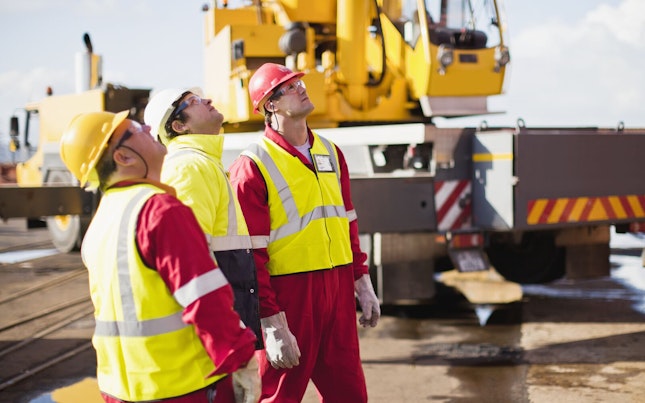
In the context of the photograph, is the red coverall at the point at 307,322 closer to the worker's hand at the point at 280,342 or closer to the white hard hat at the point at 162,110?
the worker's hand at the point at 280,342

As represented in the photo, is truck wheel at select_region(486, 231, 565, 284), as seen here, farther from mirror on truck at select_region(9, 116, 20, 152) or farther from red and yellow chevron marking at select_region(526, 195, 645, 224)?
mirror on truck at select_region(9, 116, 20, 152)

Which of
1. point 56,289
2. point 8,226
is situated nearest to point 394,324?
point 56,289

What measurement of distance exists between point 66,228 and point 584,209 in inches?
347

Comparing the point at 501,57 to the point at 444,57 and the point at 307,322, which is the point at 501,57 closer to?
the point at 444,57

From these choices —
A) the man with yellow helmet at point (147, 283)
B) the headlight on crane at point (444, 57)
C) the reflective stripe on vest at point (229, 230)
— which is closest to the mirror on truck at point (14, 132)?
the headlight on crane at point (444, 57)

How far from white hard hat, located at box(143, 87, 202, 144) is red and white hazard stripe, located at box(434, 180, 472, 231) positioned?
13.0 feet

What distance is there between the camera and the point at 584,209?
7.00 m

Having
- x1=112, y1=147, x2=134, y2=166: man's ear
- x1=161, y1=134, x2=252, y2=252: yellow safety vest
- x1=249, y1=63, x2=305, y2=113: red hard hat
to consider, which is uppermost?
x1=249, y1=63, x2=305, y2=113: red hard hat

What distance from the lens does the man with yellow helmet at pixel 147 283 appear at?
224 centimetres

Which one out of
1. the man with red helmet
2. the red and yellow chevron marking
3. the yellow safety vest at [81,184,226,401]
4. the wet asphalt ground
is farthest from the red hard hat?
the red and yellow chevron marking

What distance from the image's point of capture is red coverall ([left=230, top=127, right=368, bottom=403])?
3.54 meters

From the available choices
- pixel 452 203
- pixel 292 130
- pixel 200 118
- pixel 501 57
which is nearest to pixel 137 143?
pixel 200 118

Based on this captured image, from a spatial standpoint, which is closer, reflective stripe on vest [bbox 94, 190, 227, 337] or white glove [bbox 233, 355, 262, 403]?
reflective stripe on vest [bbox 94, 190, 227, 337]

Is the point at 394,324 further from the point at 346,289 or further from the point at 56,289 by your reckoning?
the point at 56,289
